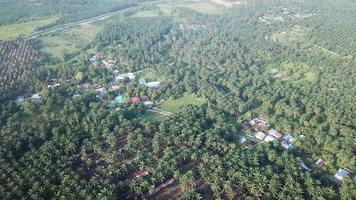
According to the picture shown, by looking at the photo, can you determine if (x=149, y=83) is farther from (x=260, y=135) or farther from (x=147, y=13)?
(x=147, y=13)

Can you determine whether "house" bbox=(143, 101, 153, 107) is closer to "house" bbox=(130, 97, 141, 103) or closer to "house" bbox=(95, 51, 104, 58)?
"house" bbox=(130, 97, 141, 103)

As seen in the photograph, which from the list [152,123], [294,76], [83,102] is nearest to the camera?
[152,123]

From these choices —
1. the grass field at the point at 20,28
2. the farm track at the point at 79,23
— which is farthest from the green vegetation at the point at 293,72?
the grass field at the point at 20,28

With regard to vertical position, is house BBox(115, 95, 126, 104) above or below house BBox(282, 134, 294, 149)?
above

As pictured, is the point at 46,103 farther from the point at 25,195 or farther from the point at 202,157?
the point at 202,157

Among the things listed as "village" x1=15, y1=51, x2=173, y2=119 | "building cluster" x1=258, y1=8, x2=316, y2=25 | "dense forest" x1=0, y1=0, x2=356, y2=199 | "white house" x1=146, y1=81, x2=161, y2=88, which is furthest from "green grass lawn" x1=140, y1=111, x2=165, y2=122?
"building cluster" x1=258, y1=8, x2=316, y2=25

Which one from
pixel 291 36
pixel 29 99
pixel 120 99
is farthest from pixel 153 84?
pixel 291 36

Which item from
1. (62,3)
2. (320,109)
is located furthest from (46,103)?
(62,3)

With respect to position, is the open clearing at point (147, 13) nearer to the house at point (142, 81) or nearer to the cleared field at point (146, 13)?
the cleared field at point (146, 13)
